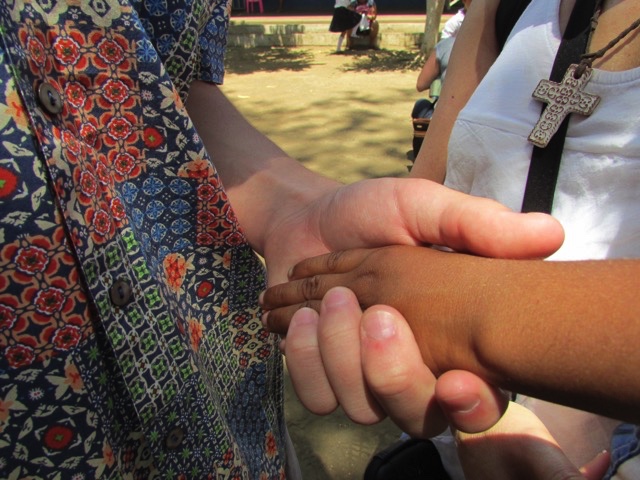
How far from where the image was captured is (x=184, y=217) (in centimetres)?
79

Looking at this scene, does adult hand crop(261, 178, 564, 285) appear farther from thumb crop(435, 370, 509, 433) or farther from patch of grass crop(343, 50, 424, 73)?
patch of grass crop(343, 50, 424, 73)

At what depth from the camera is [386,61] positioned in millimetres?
8648

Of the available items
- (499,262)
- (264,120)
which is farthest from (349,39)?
(499,262)

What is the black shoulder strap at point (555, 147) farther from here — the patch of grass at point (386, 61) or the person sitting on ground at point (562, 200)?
the patch of grass at point (386, 61)

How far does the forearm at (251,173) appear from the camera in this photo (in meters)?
1.01

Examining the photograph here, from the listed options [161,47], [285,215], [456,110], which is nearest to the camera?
[161,47]

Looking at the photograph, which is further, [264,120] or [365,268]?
[264,120]

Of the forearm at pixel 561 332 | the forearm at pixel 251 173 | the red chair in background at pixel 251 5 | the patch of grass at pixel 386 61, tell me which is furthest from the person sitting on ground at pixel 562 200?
the red chair in background at pixel 251 5

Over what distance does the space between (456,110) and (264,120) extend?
14.5 ft

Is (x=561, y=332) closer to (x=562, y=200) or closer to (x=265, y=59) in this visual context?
(x=562, y=200)

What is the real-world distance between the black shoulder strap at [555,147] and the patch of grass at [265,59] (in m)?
7.84

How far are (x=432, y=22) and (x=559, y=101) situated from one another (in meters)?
7.39

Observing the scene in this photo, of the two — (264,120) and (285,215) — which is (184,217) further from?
(264,120)

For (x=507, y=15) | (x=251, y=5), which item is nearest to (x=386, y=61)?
(x=251, y=5)
